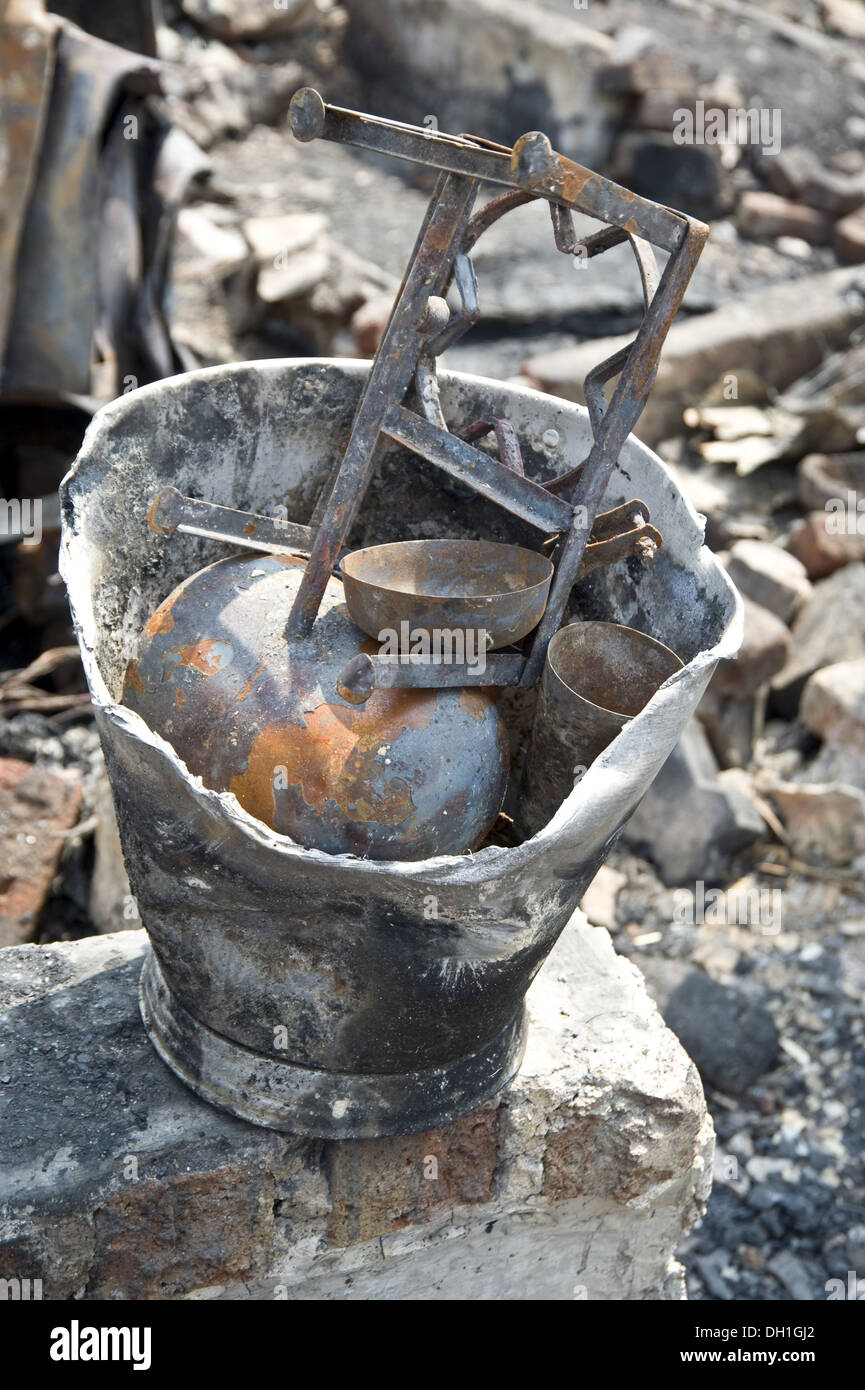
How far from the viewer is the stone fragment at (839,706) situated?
3869 millimetres

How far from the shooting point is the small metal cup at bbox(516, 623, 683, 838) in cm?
194

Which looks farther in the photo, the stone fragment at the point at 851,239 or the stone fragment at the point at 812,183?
the stone fragment at the point at 812,183

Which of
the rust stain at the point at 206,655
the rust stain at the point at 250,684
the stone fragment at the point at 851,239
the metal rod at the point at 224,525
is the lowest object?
the rust stain at the point at 250,684

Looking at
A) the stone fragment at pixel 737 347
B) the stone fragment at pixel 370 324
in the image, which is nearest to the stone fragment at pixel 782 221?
the stone fragment at pixel 737 347

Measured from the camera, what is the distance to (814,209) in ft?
23.6

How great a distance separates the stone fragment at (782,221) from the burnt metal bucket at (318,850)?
552 cm

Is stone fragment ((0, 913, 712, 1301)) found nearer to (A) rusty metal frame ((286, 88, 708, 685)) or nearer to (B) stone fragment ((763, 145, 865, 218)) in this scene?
(A) rusty metal frame ((286, 88, 708, 685))

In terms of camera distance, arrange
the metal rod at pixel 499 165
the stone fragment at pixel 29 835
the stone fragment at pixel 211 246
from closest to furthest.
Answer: the metal rod at pixel 499 165 < the stone fragment at pixel 29 835 < the stone fragment at pixel 211 246

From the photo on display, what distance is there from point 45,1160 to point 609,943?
1195mm

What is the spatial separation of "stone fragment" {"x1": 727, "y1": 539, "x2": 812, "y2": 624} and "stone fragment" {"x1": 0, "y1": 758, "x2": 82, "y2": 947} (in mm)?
2481

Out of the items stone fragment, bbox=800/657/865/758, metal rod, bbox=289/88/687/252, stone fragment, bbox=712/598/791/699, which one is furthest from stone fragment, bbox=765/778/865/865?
metal rod, bbox=289/88/687/252

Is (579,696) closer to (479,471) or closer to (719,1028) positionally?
(479,471)

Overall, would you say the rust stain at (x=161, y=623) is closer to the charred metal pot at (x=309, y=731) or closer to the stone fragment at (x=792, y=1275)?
the charred metal pot at (x=309, y=731)
